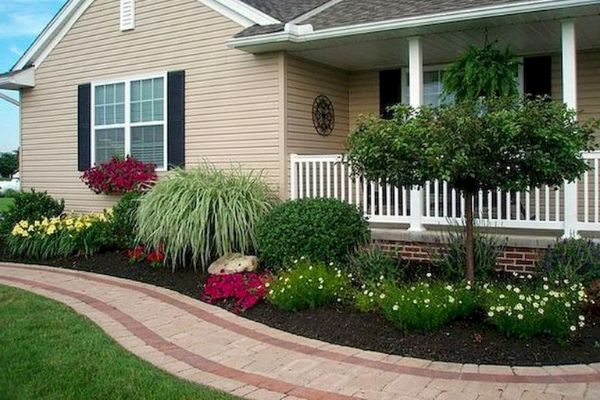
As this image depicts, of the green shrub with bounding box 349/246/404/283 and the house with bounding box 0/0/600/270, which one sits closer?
the green shrub with bounding box 349/246/404/283

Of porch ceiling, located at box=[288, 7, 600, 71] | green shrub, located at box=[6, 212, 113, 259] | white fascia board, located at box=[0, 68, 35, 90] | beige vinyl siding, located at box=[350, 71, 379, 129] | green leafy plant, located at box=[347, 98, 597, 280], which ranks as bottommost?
green shrub, located at box=[6, 212, 113, 259]

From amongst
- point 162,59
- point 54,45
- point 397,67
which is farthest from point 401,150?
point 54,45

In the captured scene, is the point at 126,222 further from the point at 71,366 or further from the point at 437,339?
the point at 437,339

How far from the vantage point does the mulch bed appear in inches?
187

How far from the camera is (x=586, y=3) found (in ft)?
21.6

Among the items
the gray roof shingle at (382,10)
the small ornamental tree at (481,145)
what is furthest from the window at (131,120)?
the small ornamental tree at (481,145)

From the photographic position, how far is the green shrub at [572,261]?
232 inches

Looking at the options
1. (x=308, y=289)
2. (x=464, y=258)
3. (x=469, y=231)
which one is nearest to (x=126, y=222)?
(x=308, y=289)

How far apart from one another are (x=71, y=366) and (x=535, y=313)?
3626mm

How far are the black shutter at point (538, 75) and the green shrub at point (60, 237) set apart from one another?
21.9ft

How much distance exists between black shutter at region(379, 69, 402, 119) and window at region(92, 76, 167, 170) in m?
3.63

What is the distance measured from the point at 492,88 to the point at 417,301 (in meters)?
3.48

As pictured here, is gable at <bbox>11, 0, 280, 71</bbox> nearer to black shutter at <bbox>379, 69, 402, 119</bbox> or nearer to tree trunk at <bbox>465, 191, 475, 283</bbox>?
black shutter at <bbox>379, 69, 402, 119</bbox>

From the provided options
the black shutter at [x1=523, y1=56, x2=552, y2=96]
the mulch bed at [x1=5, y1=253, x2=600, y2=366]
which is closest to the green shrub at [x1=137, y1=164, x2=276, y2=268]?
the mulch bed at [x1=5, y1=253, x2=600, y2=366]
